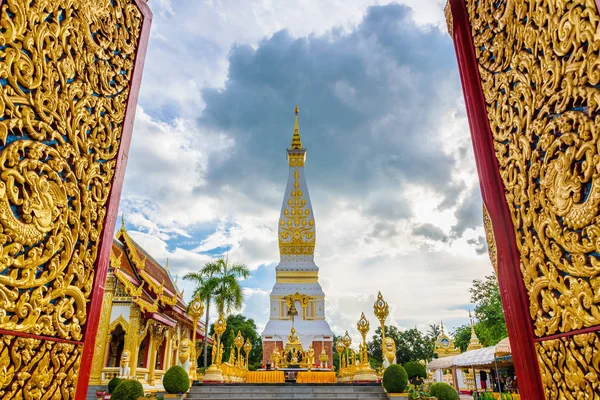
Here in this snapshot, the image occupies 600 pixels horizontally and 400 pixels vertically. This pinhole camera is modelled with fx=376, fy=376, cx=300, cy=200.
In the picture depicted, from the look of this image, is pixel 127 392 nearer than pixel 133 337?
Yes

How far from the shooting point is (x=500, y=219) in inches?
100

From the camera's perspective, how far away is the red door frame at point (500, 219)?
7.50ft

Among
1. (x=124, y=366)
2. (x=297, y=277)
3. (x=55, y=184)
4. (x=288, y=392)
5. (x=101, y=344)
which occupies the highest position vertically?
(x=297, y=277)

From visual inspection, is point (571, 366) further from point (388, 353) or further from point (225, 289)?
point (225, 289)

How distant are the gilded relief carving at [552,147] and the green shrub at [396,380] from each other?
7.79 m

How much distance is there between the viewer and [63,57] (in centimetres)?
227

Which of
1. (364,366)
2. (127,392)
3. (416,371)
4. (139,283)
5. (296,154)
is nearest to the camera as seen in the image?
(127,392)

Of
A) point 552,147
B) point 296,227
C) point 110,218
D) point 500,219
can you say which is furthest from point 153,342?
point 552,147

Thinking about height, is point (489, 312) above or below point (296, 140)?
below

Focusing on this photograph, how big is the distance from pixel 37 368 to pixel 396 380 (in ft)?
28.8

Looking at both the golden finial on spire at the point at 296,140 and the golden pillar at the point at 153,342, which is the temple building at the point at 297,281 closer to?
the golden finial on spire at the point at 296,140

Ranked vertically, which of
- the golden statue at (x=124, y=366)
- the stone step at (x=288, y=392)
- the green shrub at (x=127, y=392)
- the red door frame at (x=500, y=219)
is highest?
the red door frame at (x=500, y=219)

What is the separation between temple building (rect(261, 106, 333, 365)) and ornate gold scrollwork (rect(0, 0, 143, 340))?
16.0m

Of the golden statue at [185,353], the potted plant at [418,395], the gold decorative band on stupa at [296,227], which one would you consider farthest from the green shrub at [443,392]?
the gold decorative band on stupa at [296,227]
